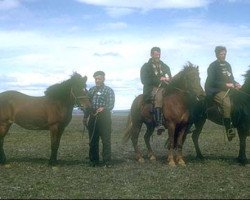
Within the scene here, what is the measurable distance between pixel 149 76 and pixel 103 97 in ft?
6.41

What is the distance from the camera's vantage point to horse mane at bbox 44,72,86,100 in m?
15.7

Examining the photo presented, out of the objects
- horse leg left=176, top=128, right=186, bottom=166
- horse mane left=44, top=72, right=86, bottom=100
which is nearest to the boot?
horse leg left=176, top=128, right=186, bottom=166

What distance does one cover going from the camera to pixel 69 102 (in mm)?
15812

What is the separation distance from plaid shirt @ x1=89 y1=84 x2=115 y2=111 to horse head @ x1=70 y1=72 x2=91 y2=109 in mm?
310

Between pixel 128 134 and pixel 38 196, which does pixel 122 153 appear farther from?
pixel 38 196

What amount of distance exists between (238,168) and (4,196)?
8.23 meters

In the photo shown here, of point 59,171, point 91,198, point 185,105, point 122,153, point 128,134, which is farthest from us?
point 122,153

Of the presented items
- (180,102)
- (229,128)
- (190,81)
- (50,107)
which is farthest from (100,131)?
(229,128)

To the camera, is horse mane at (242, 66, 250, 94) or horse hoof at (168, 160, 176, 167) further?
horse mane at (242, 66, 250, 94)

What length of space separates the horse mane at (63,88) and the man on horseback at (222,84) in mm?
4977

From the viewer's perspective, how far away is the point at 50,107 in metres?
15.8

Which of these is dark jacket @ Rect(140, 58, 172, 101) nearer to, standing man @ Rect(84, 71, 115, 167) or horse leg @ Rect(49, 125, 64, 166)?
standing man @ Rect(84, 71, 115, 167)

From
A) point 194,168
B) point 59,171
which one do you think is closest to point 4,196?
point 59,171

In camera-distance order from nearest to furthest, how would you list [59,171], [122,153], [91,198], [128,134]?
[91,198] < [59,171] < [128,134] < [122,153]
